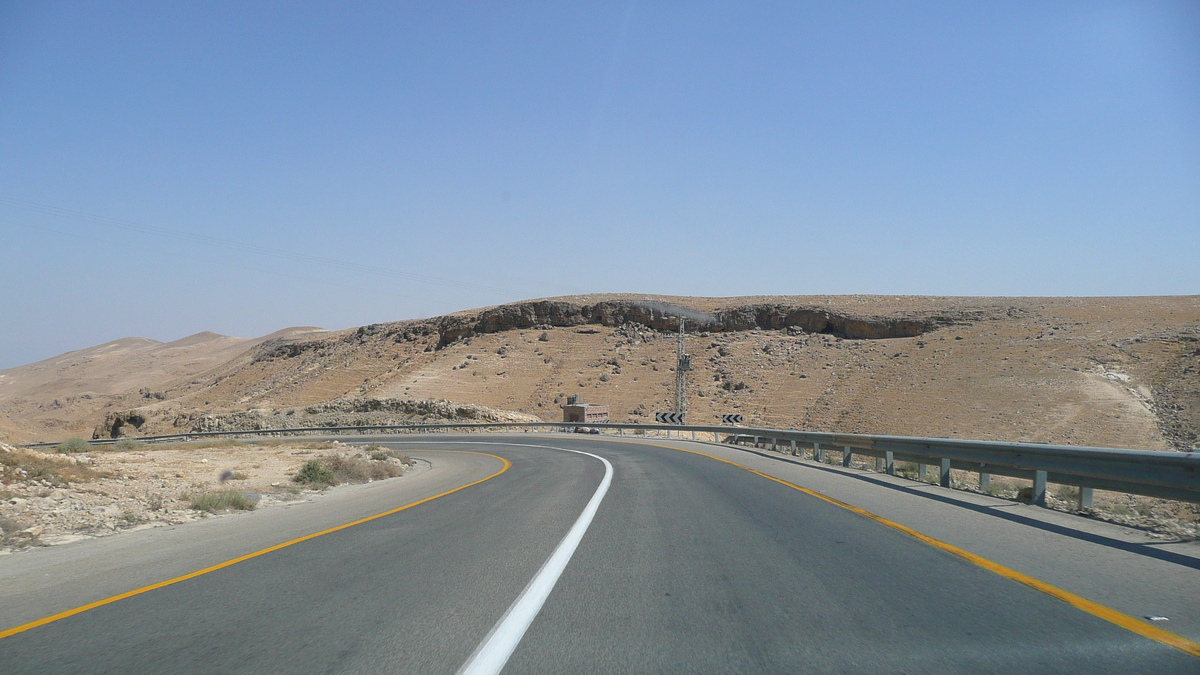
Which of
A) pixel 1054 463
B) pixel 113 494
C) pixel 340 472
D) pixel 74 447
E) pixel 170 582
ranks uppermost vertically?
pixel 1054 463

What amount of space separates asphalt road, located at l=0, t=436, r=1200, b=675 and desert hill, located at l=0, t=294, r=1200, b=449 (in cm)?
3483

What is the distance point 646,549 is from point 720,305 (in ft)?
299

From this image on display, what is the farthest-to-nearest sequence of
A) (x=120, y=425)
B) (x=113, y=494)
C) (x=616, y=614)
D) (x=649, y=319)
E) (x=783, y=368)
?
(x=649, y=319), (x=783, y=368), (x=120, y=425), (x=113, y=494), (x=616, y=614)

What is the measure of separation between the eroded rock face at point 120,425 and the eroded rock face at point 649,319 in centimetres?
3486

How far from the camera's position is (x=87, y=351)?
199 metres

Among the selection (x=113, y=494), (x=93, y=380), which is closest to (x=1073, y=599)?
(x=113, y=494)

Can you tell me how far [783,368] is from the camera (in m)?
72.4

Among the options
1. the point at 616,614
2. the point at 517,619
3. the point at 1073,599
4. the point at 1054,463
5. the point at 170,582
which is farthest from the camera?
the point at 1054,463

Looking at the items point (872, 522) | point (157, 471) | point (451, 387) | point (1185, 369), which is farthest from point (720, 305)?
point (872, 522)

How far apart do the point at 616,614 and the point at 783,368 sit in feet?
229

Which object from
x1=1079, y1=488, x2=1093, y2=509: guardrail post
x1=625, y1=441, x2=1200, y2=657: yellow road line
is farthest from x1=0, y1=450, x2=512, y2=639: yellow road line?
x1=1079, y1=488, x2=1093, y2=509: guardrail post

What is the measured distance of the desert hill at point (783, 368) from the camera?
44.5m

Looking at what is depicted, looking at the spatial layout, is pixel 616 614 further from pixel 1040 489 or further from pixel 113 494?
pixel 113 494

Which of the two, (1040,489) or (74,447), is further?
(74,447)
